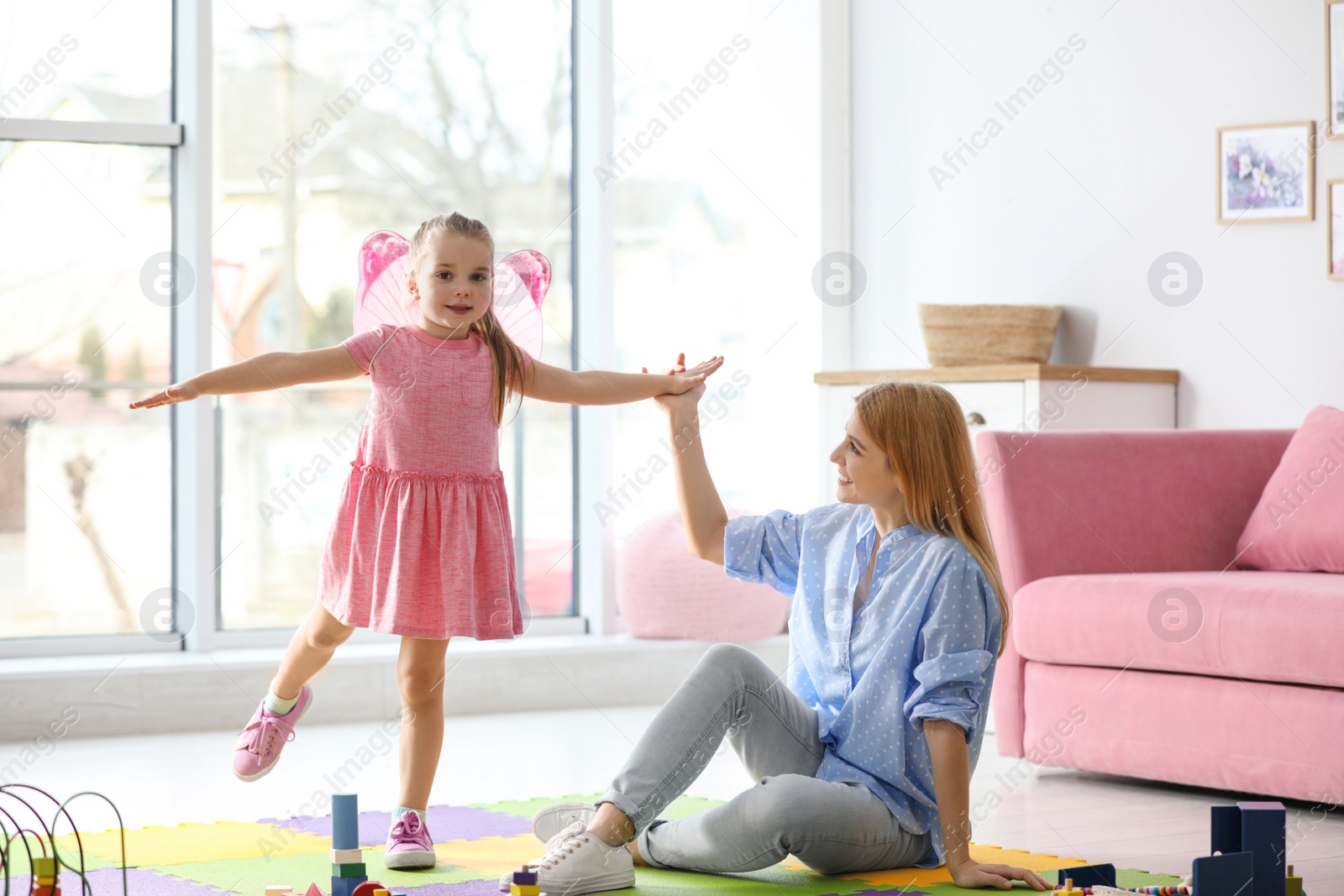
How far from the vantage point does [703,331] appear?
472 cm

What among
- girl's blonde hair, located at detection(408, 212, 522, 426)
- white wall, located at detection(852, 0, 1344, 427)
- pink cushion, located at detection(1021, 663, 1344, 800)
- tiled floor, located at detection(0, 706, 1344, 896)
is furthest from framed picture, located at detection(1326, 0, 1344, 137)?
girl's blonde hair, located at detection(408, 212, 522, 426)

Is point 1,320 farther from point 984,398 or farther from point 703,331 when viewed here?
point 984,398

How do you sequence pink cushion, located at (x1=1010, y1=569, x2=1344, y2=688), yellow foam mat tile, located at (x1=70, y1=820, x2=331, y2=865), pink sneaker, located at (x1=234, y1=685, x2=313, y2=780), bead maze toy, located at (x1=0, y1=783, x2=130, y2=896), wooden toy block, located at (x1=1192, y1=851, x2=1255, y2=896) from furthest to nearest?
1. pink cushion, located at (x1=1010, y1=569, x2=1344, y2=688)
2. pink sneaker, located at (x1=234, y1=685, x2=313, y2=780)
3. yellow foam mat tile, located at (x1=70, y1=820, x2=331, y2=865)
4. wooden toy block, located at (x1=1192, y1=851, x2=1255, y2=896)
5. bead maze toy, located at (x1=0, y1=783, x2=130, y2=896)

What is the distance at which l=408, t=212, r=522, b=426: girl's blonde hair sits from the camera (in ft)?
7.40

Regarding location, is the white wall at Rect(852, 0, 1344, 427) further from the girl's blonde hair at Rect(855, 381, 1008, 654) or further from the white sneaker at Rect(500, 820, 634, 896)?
the white sneaker at Rect(500, 820, 634, 896)

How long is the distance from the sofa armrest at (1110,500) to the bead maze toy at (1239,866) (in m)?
1.22

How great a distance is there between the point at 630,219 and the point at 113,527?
1.68 meters

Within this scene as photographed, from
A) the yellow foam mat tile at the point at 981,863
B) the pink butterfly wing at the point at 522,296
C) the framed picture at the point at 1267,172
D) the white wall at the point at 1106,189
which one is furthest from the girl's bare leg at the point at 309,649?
the framed picture at the point at 1267,172

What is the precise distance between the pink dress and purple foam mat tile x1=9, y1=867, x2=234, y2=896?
1.39 feet

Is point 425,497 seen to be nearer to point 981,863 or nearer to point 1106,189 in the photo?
point 981,863

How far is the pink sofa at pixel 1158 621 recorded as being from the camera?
2566 millimetres

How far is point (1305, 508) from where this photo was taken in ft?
9.82

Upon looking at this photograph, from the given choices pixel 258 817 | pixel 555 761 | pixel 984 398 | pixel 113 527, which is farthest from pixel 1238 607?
pixel 113 527

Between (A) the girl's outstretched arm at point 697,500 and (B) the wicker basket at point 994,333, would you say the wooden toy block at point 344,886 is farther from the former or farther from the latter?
(B) the wicker basket at point 994,333
